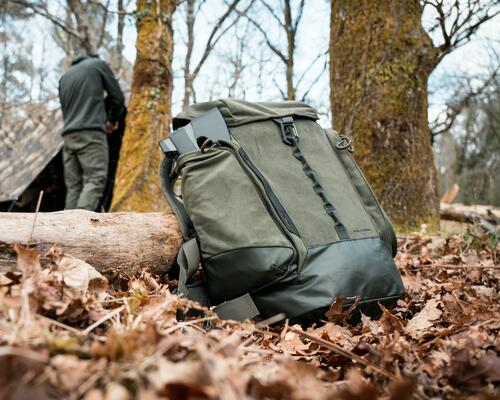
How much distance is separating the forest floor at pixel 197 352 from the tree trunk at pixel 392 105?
8.57ft

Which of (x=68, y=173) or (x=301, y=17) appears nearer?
(x=68, y=173)

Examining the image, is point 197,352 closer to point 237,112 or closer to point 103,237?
point 103,237

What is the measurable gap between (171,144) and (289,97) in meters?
5.93

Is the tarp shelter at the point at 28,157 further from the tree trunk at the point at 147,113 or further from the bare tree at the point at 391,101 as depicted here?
the bare tree at the point at 391,101

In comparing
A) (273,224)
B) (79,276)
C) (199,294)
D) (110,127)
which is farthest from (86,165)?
(79,276)

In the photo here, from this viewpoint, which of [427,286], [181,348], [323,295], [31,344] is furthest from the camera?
[427,286]

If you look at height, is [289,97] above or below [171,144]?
above

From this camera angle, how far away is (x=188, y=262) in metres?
1.82

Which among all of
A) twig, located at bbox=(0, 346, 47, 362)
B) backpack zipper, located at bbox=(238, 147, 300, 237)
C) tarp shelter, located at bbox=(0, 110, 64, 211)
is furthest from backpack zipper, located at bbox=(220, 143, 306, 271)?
A: tarp shelter, located at bbox=(0, 110, 64, 211)

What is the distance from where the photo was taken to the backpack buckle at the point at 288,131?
2.18 meters

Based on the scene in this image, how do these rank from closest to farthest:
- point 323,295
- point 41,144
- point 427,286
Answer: point 323,295
point 427,286
point 41,144

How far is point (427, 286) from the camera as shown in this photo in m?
2.38

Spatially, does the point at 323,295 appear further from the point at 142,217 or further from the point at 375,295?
the point at 142,217

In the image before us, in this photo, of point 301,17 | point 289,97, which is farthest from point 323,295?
point 301,17
